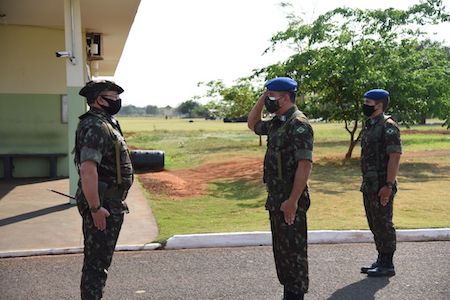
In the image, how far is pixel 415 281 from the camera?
5117 mm

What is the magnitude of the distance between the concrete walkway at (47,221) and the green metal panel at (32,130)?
141cm

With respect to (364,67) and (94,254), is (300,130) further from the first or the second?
(364,67)

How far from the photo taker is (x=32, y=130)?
1258cm

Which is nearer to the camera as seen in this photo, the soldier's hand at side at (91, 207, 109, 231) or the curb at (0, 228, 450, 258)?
the soldier's hand at side at (91, 207, 109, 231)

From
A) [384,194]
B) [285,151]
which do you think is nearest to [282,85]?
[285,151]

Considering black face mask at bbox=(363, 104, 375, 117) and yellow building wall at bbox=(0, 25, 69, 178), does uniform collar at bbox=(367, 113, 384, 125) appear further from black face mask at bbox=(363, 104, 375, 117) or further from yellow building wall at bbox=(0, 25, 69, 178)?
yellow building wall at bbox=(0, 25, 69, 178)

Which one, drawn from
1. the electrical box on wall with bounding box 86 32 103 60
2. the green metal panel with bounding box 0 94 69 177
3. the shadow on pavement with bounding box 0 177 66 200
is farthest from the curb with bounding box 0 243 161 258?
the electrical box on wall with bounding box 86 32 103 60

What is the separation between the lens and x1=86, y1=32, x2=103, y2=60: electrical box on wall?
13.7 meters

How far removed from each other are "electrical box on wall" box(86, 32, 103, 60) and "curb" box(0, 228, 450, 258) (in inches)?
329

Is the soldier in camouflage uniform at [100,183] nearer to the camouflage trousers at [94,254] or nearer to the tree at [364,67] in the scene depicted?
the camouflage trousers at [94,254]

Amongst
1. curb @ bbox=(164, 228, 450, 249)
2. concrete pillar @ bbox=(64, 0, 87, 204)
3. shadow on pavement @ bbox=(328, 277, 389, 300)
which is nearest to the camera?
shadow on pavement @ bbox=(328, 277, 389, 300)

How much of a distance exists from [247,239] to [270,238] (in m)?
0.27

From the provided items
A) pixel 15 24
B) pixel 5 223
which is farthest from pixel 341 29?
pixel 5 223

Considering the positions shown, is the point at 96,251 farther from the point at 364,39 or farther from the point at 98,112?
the point at 364,39
